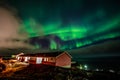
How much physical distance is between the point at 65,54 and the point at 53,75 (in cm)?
2004

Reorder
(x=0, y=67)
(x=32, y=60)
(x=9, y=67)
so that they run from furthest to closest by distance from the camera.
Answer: (x=32, y=60) → (x=9, y=67) → (x=0, y=67)

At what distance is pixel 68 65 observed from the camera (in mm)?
64688

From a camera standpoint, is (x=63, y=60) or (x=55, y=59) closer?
(x=55, y=59)

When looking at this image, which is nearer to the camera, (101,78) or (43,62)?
(101,78)

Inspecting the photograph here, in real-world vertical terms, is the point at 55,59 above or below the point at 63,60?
above

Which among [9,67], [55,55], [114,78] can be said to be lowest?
[114,78]

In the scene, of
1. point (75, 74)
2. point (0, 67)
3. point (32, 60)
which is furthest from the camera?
point (32, 60)

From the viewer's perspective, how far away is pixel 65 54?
6341 centimetres

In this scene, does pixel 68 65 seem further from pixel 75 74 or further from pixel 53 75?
pixel 53 75

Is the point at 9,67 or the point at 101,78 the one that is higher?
the point at 9,67

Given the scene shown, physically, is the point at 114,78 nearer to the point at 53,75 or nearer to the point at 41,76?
the point at 53,75

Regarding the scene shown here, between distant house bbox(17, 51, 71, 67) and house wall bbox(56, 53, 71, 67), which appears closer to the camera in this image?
distant house bbox(17, 51, 71, 67)

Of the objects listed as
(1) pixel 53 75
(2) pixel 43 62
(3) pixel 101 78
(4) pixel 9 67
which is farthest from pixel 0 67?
(3) pixel 101 78

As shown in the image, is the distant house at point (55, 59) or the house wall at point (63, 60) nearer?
the distant house at point (55, 59)
